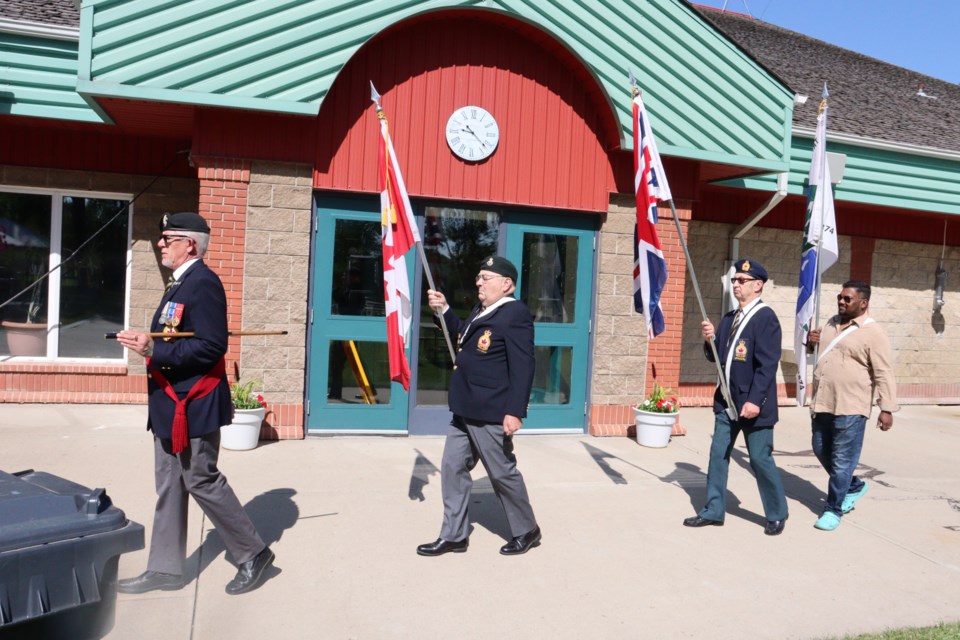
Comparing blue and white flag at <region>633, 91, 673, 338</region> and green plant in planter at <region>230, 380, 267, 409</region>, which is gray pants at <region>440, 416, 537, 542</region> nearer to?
blue and white flag at <region>633, 91, 673, 338</region>

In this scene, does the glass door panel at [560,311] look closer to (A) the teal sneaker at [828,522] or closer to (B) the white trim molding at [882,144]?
(A) the teal sneaker at [828,522]

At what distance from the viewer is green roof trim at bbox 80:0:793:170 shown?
711 centimetres

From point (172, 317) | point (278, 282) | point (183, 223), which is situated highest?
point (183, 223)

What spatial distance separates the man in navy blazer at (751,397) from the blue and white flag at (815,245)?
1550mm

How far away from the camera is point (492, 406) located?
510 centimetres

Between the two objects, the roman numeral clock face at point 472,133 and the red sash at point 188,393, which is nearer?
the red sash at point 188,393

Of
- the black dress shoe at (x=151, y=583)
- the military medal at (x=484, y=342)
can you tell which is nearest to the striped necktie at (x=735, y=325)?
the military medal at (x=484, y=342)

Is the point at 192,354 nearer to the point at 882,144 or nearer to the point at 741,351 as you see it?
the point at 741,351

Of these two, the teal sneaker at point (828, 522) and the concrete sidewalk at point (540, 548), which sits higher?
the teal sneaker at point (828, 522)

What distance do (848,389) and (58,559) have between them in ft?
17.5

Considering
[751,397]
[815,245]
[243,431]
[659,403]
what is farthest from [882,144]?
[243,431]

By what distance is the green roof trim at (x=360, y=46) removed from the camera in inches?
280

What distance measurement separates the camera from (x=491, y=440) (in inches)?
202

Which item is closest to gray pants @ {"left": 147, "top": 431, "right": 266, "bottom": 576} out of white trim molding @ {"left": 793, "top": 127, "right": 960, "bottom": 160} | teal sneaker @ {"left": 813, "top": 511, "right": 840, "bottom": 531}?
teal sneaker @ {"left": 813, "top": 511, "right": 840, "bottom": 531}
